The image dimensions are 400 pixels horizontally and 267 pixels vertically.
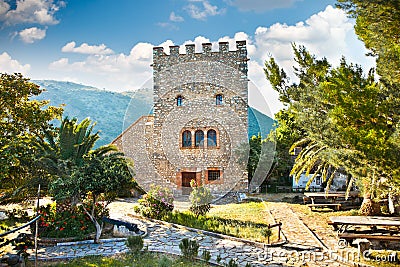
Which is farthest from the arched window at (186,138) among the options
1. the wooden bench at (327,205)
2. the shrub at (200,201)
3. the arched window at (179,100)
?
the wooden bench at (327,205)

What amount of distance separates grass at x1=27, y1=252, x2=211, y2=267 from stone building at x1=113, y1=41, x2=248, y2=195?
1045cm

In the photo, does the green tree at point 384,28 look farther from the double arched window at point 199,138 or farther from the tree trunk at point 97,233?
the double arched window at point 199,138

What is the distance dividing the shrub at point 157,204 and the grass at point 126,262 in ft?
13.0

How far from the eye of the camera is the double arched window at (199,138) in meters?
17.6

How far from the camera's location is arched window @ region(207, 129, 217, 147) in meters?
17.6

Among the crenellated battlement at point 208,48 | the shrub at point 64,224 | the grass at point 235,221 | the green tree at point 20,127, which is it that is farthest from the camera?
the crenellated battlement at point 208,48

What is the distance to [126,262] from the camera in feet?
22.5

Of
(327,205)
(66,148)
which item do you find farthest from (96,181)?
(327,205)

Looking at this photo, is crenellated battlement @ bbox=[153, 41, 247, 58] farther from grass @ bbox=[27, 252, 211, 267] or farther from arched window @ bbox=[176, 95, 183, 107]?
grass @ bbox=[27, 252, 211, 267]

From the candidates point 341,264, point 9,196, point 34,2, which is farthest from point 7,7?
point 341,264

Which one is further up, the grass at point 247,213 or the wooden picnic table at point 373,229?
the wooden picnic table at point 373,229

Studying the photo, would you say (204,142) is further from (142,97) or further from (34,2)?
(34,2)

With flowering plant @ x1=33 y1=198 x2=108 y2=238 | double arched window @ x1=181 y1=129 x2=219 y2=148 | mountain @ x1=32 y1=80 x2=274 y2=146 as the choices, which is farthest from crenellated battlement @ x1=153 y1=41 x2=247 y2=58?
mountain @ x1=32 y1=80 x2=274 y2=146

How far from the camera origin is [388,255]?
22.6 ft
